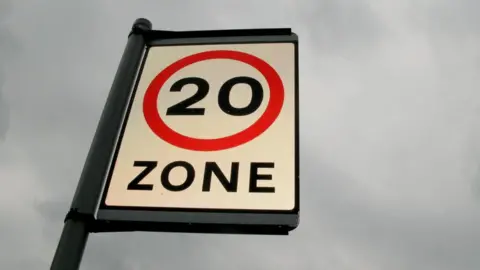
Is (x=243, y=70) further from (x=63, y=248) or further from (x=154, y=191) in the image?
(x=63, y=248)

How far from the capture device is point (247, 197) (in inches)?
70.4

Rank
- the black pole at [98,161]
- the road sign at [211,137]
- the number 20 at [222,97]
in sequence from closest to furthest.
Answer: the black pole at [98,161], the road sign at [211,137], the number 20 at [222,97]

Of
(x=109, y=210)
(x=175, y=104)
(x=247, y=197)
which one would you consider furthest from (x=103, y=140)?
(x=247, y=197)

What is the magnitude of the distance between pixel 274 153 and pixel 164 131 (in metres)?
0.45

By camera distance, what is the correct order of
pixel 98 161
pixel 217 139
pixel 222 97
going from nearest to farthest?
pixel 98 161 → pixel 217 139 → pixel 222 97

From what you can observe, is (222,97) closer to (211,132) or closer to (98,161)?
(211,132)

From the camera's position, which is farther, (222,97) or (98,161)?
(222,97)

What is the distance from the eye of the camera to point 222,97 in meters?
2.19

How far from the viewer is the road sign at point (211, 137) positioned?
1770mm

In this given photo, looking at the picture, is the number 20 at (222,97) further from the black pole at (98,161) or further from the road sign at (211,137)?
the black pole at (98,161)

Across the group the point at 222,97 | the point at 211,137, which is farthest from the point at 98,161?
the point at 222,97

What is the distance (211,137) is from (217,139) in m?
0.03

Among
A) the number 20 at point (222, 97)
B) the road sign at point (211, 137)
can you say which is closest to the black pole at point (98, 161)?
the road sign at point (211, 137)

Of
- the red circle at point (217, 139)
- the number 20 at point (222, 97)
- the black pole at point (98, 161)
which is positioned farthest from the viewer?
the number 20 at point (222, 97)
